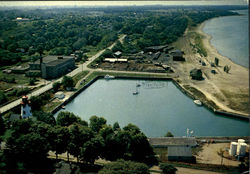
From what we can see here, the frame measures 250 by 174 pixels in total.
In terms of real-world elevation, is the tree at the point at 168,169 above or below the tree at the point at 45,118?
below

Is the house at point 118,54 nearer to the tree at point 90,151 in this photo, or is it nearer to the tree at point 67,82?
the tree at point 67,82

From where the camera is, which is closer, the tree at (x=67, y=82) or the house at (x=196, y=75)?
the tree at (x=67, y=82)

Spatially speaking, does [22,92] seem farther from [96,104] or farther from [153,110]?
[153,110]

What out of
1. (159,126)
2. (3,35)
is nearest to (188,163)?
(159,126)

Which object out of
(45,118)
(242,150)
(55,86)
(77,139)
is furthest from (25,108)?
(242,150)

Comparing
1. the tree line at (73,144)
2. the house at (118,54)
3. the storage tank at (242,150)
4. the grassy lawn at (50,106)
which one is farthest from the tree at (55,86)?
the storage tank at (242,150)

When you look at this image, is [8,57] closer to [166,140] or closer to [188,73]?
[188,73]

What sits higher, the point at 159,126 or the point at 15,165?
the point at 15,165
